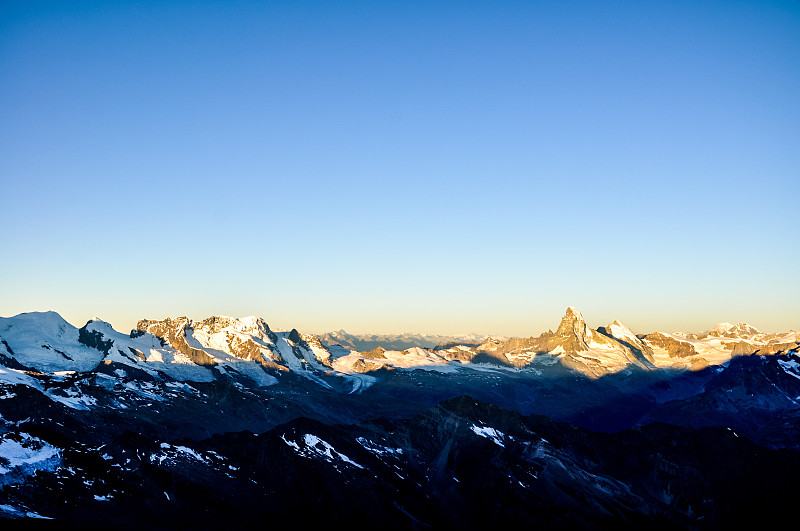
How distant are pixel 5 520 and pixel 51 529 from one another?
1232 centimetres

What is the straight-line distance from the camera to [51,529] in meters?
198

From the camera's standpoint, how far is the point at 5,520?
19675cm
